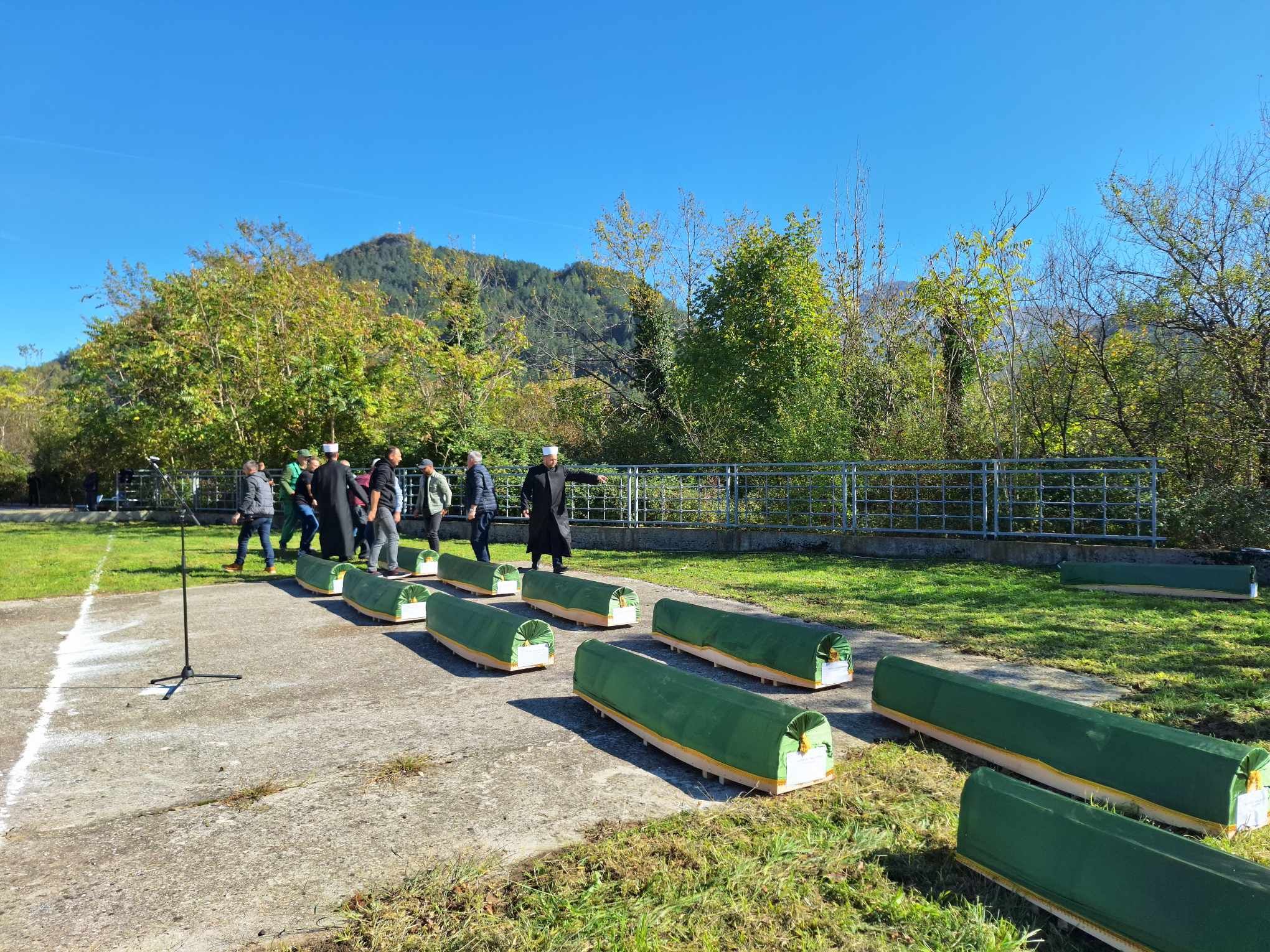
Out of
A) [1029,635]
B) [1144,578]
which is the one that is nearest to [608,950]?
[1029,635]

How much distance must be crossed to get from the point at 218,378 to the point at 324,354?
4.14 meters

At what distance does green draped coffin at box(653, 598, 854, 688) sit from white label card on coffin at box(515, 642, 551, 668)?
115 centimetres

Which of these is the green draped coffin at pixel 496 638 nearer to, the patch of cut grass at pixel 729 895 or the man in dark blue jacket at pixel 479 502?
the patch of cut grass at pixel 729 895

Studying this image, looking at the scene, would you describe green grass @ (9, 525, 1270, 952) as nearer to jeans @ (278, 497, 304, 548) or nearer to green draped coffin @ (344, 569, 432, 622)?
green draped coffin @ (344, 569, 432, 622)

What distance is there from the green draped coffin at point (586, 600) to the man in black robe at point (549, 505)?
1.69 metres

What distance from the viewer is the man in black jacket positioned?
1051 cm

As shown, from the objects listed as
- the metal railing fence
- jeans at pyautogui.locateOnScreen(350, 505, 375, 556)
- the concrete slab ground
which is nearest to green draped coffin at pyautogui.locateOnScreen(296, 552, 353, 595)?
jeans at pyautogui.locateOnScreen(350, 505, 375, 556)

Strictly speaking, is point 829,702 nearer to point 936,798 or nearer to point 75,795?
point 936,798

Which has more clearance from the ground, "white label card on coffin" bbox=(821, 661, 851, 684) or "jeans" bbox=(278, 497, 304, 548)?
"jeans" bbox=(278, 497, 304, 548)

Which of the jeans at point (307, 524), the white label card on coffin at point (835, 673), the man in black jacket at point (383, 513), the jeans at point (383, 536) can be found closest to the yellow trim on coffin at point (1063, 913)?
the white label card on coffin at point (835, 673)

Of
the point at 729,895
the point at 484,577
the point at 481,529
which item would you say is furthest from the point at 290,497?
the point at 729,895

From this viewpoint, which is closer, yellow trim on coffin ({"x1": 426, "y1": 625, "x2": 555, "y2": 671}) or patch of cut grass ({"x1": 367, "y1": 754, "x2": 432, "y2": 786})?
patch of cut grass ({"x1": 367, "y1": 754, "x2": 432, "y2": 786})

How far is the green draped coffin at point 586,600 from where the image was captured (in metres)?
7.76

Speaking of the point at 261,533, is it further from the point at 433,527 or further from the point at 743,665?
the point at 743,665
